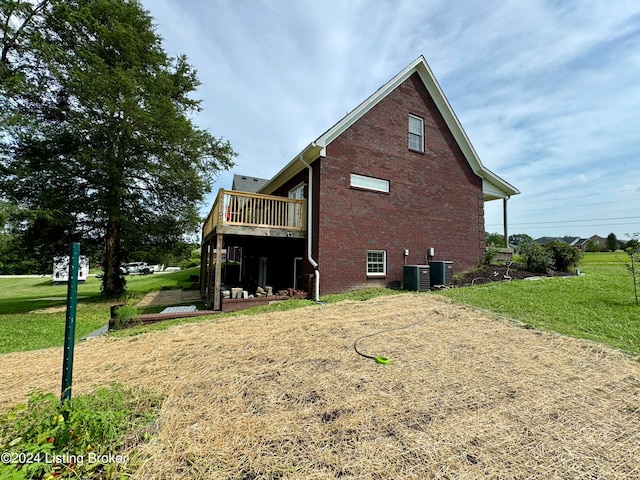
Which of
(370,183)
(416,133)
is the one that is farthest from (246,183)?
(416,133)

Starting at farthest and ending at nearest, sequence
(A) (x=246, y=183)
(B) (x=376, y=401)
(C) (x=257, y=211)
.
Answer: (A) (x=246, y=183), (C) (x=257, y=211), (B) (x=376, y=401)

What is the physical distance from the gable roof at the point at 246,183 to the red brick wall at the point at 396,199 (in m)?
10.8

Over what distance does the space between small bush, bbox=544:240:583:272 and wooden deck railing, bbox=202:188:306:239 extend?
35.2ft

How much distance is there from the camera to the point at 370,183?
10367 mm

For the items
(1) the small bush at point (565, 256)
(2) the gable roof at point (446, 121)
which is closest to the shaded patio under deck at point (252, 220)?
(2) the gable roof at point (446, 121)

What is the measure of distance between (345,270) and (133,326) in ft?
20.4

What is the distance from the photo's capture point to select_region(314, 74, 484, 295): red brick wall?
9.48m

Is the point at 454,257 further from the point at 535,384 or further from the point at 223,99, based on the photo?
the point at 223,99

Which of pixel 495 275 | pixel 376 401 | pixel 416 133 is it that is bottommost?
pixel 376 401

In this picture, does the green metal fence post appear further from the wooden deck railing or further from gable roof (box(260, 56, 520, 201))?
gable roof (box(260, 56, 520, 201))

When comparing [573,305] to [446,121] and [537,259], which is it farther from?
[446,121]

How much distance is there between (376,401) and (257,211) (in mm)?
7143

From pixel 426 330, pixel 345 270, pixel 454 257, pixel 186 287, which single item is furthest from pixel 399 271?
pixel 186 287

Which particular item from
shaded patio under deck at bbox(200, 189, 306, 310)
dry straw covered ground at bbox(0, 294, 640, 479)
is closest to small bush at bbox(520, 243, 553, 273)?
dry straw covered ground at bbox(0, 294, 640, 479)
